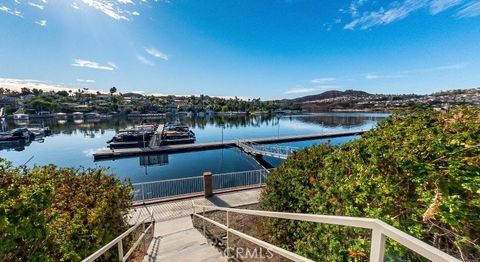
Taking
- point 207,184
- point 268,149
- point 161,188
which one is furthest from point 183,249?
point 268,149

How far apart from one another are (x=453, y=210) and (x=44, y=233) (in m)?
3.59

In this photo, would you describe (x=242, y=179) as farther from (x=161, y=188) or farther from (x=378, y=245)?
(x=378, y=245)

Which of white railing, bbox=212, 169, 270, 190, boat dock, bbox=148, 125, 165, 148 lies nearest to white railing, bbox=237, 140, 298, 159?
white railing, bbox=212, 169, 270, 190

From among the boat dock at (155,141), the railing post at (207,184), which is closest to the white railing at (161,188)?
the railing post at (207,184)

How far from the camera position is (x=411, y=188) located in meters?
2.34

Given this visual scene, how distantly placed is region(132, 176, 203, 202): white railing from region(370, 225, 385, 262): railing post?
1003 cm

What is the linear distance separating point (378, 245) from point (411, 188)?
1635mm

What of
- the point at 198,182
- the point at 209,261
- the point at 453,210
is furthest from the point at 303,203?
the point at 198,182

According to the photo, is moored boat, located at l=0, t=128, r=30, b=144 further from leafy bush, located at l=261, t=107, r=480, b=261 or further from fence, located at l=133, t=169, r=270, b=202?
leafy bush, located at l=261, t=107, r=480, b=261

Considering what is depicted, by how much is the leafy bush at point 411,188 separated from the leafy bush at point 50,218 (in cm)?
→ 299

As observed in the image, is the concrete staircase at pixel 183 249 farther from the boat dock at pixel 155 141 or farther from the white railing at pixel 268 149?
the boat dock at pixel 155 141

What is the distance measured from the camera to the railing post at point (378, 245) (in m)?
A: 1.10

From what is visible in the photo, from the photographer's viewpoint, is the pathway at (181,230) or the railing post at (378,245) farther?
the pathway at (181,230)

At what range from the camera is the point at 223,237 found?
6.69 metres
